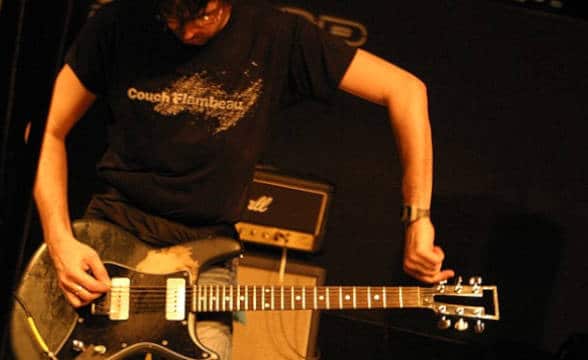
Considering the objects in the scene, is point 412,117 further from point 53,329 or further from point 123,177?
point 53,329

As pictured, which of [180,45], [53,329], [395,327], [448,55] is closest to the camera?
[53,329]

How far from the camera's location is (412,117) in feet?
5.60

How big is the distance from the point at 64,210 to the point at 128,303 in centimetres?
27

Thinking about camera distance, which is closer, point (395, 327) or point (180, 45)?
point (180, 45)

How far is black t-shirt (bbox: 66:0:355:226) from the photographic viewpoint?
1678mm

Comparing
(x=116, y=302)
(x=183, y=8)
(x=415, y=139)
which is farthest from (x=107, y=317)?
(x=415, y=139)

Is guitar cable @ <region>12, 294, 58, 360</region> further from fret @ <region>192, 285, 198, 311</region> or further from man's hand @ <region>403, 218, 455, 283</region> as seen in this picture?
man's hand @ <region>403, 218, 455, 283</region>

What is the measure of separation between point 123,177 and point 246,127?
1.01 ft

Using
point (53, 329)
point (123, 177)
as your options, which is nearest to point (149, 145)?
point (123, 177)

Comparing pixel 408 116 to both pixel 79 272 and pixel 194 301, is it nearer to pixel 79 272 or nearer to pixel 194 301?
pixel 194 301

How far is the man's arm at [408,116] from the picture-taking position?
A: 1.70 metres

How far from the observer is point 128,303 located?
62.1 inches

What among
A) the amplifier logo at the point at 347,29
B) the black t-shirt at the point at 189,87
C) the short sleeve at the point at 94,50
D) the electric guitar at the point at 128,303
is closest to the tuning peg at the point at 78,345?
the electric guitar at the point at 128,303

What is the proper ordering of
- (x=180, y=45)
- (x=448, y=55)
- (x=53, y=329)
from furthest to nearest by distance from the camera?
(x=448, y=55), (x=180, y=45), (x=53, y=329)
